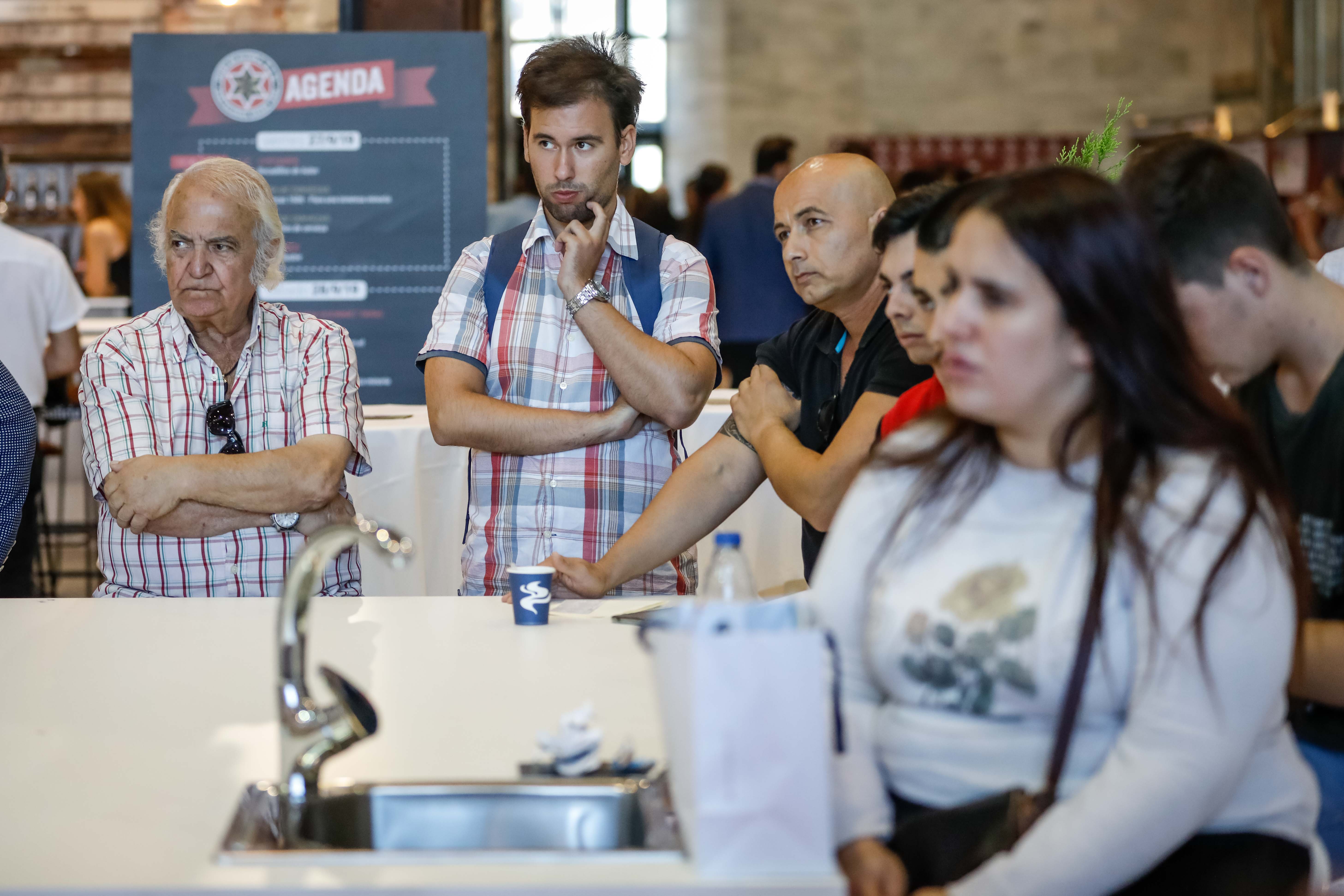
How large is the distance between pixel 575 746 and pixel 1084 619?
51 centimetres

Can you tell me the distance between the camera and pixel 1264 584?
3.81 feet

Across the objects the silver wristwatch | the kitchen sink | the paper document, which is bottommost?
the kitchen sink

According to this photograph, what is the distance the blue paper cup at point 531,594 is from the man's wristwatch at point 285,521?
23.5 inches

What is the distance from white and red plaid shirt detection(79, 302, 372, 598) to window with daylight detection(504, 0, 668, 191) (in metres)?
9.79

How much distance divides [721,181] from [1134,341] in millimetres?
6510

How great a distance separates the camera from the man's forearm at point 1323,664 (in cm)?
142

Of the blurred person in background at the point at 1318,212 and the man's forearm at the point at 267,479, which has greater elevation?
the blurred person in background at the point at 1318,212

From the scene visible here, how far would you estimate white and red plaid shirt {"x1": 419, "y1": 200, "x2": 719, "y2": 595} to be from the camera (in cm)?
244

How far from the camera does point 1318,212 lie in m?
7.81

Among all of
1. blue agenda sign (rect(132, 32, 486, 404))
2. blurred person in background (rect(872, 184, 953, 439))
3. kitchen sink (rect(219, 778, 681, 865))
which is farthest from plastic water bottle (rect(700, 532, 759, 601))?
blue agenda sign (rect(132, 32, 486, 404))

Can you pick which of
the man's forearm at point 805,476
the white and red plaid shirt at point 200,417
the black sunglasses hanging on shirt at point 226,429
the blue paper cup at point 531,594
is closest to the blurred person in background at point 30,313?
the white and red plaid shirt at point 200,417

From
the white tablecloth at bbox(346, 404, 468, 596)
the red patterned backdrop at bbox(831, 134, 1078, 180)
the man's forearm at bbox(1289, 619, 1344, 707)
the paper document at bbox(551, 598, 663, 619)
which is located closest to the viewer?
the man's forearm at bbox(1289, 619, 1344, 707)

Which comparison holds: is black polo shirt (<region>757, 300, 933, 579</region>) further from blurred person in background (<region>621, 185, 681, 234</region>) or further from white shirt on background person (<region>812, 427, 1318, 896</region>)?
blurred person in background (<region>621, 185, 681, 234</region>)

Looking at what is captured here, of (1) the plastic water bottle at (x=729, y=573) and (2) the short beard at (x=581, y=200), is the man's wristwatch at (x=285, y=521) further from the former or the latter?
(1) the plastic water bottle at (x=729, y=573)
